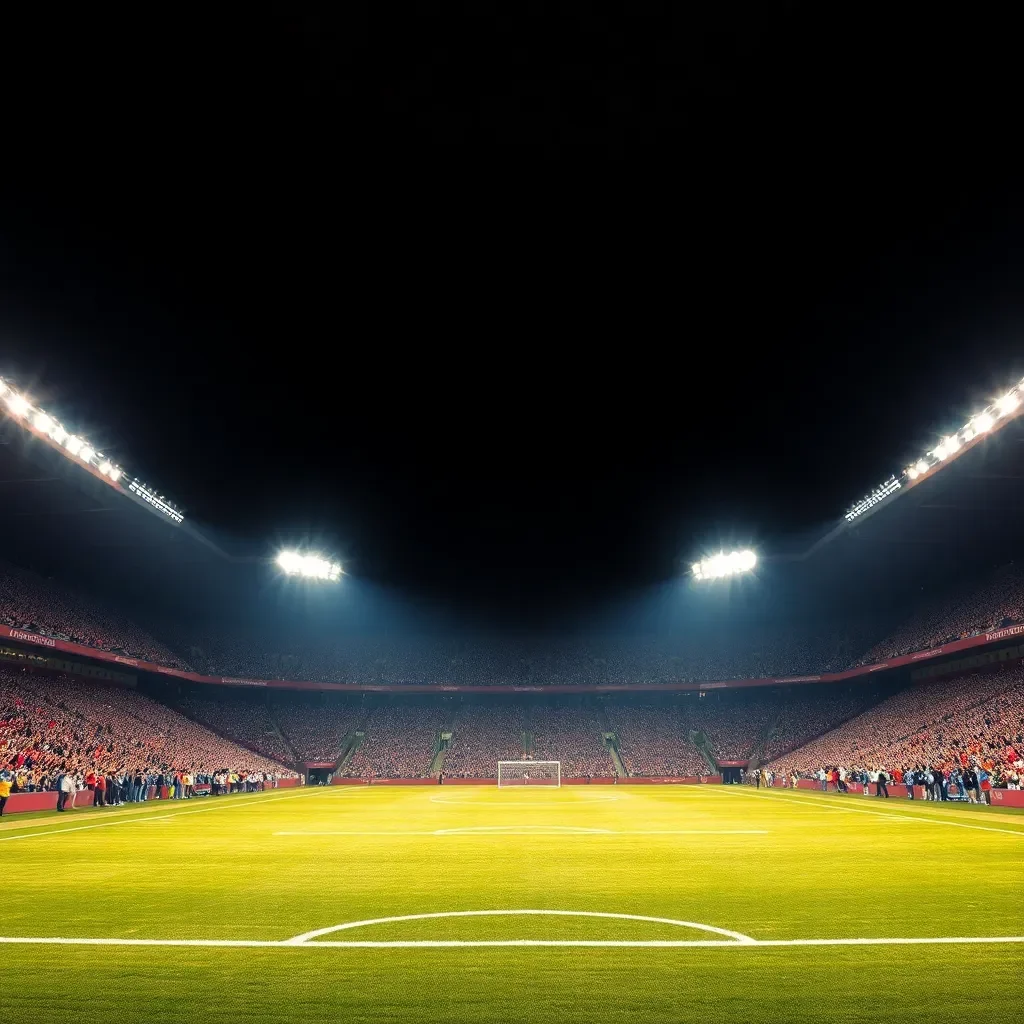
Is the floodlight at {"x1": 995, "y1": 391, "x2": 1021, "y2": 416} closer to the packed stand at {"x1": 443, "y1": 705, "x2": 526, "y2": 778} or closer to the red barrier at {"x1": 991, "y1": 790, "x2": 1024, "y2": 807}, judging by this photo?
the red barrier at {"x1": 991, "y1": 790, "x2": 1024, "y2": 807}

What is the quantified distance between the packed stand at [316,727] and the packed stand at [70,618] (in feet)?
37.3

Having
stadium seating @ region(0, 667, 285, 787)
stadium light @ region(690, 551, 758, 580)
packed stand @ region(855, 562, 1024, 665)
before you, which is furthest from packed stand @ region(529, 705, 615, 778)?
packed stand @ region(855, 562, 1024, 665)

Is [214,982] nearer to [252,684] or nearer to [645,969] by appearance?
[645,969]

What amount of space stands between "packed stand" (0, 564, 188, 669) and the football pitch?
105 ft

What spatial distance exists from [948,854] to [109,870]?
47.4 ft

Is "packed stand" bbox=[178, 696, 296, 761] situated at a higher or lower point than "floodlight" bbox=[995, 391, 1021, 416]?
lower

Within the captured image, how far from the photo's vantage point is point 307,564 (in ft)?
202

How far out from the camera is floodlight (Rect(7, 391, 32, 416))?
30.7 meters

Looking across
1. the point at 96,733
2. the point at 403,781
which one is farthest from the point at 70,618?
the point at 403,781

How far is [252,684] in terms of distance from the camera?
220 feet

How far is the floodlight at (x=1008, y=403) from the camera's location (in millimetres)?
30700

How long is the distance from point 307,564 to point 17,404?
104 ft

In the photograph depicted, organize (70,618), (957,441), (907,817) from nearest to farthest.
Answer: (907,817) → (957,441) → (70,618)

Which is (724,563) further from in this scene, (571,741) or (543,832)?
(543,832)
